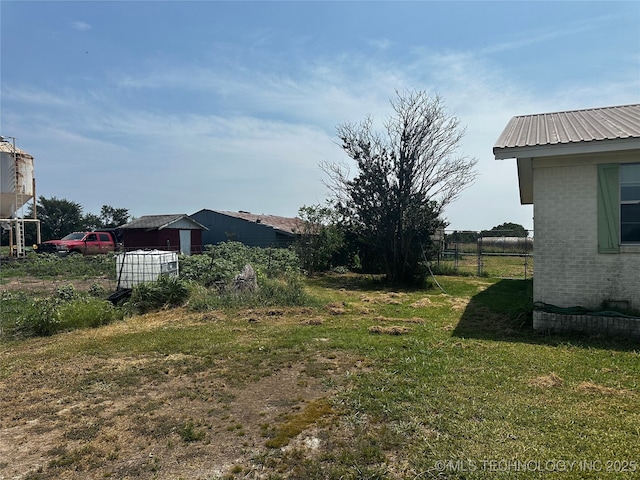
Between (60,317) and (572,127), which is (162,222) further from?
(572,127)

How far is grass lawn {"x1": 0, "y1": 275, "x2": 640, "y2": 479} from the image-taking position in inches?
101

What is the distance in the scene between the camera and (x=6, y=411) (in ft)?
11.7

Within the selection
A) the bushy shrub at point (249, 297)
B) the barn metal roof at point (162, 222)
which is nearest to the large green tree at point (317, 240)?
the bushy shrub at point (249, 297)

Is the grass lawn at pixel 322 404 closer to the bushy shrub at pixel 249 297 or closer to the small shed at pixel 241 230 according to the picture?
the bushy shrub at pixel 249 297

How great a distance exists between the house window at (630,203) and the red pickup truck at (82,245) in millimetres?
22458

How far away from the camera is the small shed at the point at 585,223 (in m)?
5.84

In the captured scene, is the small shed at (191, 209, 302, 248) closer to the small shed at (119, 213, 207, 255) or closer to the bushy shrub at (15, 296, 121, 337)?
the small shed at (119, 213, 207, 255)

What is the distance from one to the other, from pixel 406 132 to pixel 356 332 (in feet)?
30.7

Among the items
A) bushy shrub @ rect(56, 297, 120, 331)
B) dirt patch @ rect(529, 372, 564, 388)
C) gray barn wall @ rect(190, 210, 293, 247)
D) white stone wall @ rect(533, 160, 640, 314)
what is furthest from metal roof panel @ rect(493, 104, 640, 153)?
gray barn wall @ rect(190, 210, 293, 247)

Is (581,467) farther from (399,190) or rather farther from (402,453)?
(399,190)

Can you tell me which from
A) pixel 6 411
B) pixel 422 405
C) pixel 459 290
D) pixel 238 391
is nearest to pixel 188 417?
pixel 238 391

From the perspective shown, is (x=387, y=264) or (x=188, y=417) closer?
(x=188, y=417)

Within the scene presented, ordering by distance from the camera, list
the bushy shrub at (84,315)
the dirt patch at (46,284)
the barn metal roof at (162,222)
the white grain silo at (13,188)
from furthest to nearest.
A: the barn metal roof at (162,222) < the white grain silo at (13,188) < the dirt patch at (46,284) < the bushy shrub at (84,315)

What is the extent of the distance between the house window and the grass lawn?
5.77ft
